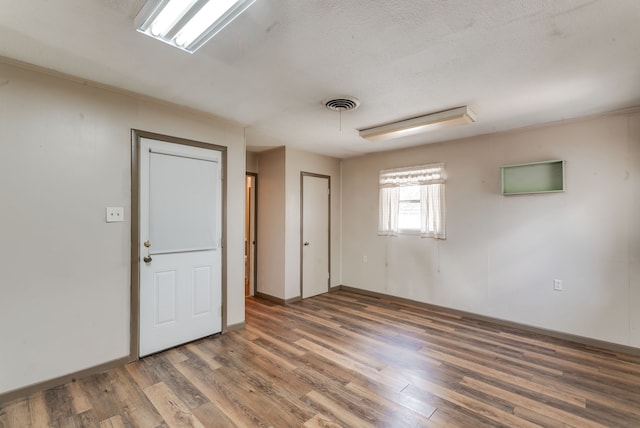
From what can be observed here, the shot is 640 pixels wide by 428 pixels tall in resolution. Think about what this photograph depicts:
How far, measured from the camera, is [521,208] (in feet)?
12.0

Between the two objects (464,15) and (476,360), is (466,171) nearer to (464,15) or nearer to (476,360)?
(476,360)

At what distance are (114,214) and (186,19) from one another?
185cm

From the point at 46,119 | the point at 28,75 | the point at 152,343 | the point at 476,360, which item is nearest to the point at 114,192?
the point at 46,119

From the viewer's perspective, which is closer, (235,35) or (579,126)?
(235,35)

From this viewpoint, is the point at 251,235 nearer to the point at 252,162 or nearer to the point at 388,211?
the point at 252,162

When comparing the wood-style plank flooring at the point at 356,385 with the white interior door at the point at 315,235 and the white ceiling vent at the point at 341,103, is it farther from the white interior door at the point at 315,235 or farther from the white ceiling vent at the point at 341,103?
the white ceiling vent at the point at 341,103

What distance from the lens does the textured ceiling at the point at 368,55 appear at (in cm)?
162

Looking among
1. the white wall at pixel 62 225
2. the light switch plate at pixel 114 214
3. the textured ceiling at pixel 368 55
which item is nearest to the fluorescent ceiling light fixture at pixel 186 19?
the textured ceiling at pixel 368 55

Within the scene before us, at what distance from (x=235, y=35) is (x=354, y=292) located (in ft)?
15.0

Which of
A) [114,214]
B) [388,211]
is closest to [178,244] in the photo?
[114,214]

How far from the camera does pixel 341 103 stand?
284 cm

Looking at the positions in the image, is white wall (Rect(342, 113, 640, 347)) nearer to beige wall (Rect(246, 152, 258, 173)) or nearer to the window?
the window

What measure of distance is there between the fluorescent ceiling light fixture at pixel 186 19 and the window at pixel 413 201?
357cm

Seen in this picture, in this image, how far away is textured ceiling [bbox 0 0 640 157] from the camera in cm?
162
